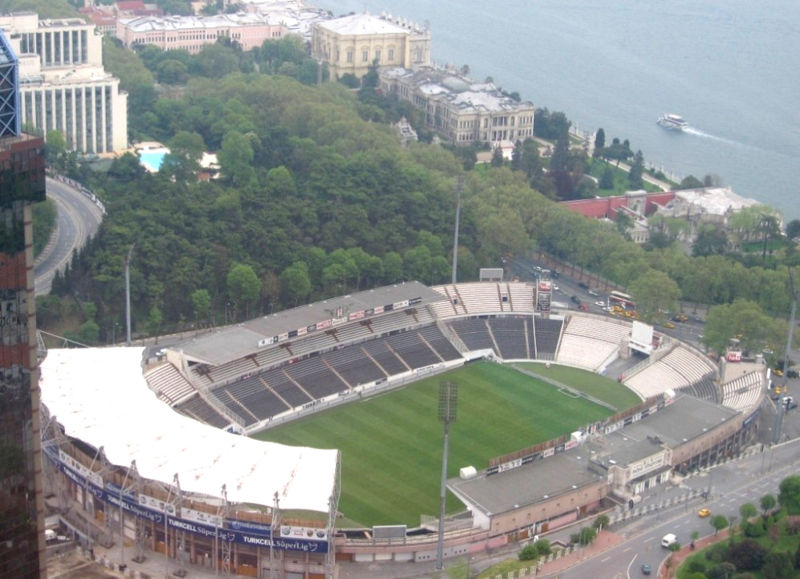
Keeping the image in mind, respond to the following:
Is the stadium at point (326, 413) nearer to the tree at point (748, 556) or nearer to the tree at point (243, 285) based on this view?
the tree at point (243, 285)

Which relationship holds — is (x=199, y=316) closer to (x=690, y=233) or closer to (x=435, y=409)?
(x=435, y=409)

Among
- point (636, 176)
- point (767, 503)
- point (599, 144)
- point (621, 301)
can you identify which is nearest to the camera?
point (767, 503)

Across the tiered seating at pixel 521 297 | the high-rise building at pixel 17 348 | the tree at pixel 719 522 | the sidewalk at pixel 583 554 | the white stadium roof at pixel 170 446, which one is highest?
the high-rise building at pixel 17 348

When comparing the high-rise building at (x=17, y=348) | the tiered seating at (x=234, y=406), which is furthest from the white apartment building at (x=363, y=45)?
the high-rise building at (x=17, y=348)

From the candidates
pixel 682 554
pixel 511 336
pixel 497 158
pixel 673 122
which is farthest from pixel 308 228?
pixel 673 122

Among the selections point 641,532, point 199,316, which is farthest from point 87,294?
point 641,532

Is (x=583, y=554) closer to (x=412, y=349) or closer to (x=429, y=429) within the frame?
(x=429, y=429)

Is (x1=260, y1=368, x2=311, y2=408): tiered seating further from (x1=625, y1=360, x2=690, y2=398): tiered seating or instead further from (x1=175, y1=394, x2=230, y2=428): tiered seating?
(x1=625, y1=360, x2=690, y2=398): tiered seating
